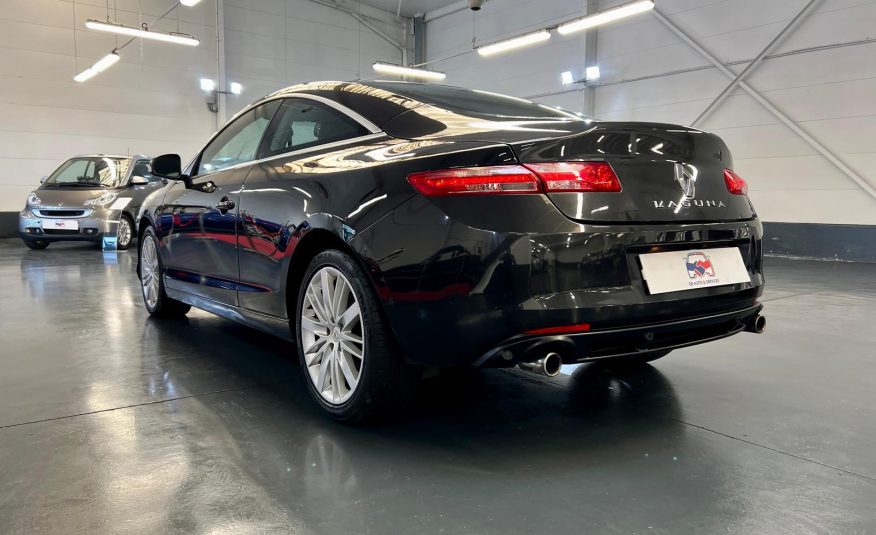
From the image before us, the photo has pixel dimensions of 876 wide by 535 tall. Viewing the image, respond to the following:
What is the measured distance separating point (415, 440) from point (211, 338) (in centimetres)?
195

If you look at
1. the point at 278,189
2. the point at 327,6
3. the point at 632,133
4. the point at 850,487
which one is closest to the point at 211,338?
the point at 278,189

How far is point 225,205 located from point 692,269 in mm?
2058

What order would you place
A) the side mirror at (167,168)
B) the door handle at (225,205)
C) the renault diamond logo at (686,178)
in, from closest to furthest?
the renault diamond logo at (686,178)
the door handle at (225,205)
the side mirror at (167,168)

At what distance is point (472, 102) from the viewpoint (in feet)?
8.18

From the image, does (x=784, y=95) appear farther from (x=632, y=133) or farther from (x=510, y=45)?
(x=632, y=133)

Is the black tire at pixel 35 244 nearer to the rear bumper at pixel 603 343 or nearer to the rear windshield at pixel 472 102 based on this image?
the rear windshield at pixel 472 102

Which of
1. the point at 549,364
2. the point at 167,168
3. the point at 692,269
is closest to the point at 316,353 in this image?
the point at 549,364

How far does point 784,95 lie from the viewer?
981cm

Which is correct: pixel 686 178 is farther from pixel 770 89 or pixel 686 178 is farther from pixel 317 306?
pixel 770 89

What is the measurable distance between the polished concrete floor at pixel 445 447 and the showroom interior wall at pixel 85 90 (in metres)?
11.4

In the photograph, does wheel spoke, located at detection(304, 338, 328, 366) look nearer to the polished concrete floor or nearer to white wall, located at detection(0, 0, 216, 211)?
the polished concrete floor

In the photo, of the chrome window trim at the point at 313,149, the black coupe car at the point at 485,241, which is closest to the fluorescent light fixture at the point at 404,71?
the chrome window trim at the point at 313,149

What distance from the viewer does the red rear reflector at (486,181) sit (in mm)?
1790

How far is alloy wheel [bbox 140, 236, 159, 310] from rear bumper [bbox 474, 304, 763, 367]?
289 cm
